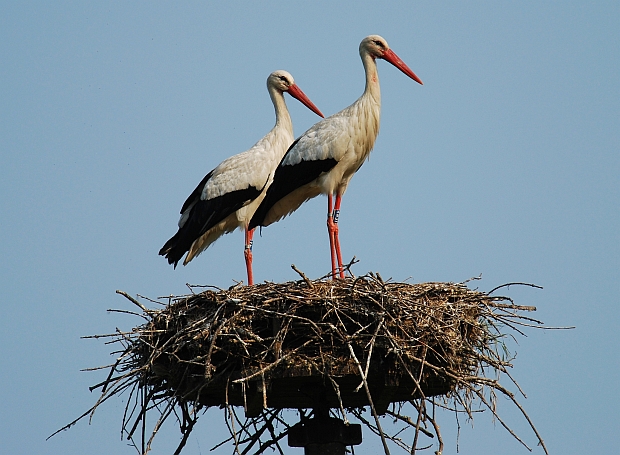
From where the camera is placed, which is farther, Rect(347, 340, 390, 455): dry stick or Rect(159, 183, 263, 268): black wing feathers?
Rect(159, 183, 263, 268): black wing feathers

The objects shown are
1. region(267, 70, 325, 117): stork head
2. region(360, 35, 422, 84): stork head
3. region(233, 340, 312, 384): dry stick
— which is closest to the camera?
region(233, 340, 312, 384): dry stick

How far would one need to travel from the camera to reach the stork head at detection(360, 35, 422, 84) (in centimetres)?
1105

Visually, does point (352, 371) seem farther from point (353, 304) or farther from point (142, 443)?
point (142, 443)

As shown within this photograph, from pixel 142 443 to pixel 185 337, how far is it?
83cm

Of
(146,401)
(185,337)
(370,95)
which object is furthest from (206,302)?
(370,95)

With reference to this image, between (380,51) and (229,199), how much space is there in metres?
2.22

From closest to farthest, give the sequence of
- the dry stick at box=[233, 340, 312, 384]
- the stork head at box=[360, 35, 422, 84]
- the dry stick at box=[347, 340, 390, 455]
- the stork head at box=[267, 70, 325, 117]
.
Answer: the dry stick at box=[347, 340, 390, 455] < the dry stick at box=[233, 340, 312, 384] < the stork head at box=[360, 35, 422, 84] < the stork head at box=[267, 70, 325, 117]

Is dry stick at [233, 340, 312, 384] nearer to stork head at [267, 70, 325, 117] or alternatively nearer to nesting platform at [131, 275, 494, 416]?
nesting platform at [131, 275, 494, 416]

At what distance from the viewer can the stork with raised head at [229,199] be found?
11531 millimetres

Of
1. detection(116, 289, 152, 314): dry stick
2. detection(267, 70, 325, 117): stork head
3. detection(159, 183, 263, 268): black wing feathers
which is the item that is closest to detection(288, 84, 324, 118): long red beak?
detection(267, 70, 325, 117): stork head

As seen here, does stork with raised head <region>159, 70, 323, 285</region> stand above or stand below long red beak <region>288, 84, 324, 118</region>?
below

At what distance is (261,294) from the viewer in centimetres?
748

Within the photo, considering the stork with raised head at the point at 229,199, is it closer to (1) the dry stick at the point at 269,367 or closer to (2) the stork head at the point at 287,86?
(2) the stork head at the point at 287,86

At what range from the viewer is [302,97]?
1243 centimetres
